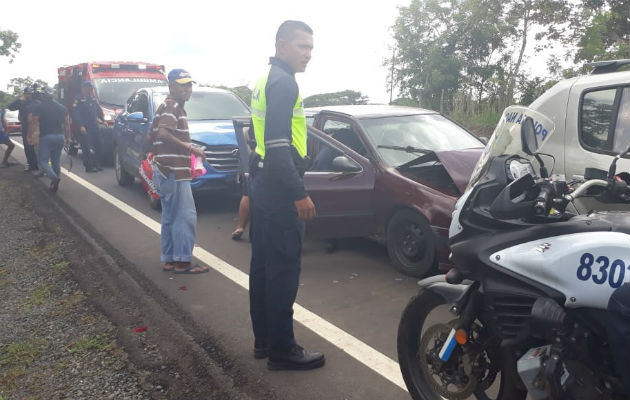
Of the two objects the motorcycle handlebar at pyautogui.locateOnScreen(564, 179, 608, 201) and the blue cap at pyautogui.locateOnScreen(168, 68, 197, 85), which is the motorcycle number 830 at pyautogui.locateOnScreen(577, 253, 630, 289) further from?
the blue cap at pyautogui.locateOnScreen(168, 68, 197, 85)

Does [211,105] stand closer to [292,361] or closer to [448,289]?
[292,361]

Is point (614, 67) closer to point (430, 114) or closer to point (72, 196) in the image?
point (430, 114)

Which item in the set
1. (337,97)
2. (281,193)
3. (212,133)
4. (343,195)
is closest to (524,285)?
(281,193)

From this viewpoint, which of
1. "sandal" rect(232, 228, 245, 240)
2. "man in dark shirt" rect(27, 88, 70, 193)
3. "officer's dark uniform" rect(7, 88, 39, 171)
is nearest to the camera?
"sandal" rect(232, 228, 245, 240)

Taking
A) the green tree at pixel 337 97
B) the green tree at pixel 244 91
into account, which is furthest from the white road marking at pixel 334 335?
the green tree at pixel 244 91

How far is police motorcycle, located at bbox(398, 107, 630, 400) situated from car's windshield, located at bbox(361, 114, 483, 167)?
288cm

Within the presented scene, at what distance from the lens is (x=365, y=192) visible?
557 centimetres

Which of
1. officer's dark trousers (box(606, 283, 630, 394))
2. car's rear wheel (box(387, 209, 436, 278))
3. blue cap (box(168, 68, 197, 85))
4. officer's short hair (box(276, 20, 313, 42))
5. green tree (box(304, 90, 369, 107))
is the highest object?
officer's short hair (box(276, 20, 313, 42))

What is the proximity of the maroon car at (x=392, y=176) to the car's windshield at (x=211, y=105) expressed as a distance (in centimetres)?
280

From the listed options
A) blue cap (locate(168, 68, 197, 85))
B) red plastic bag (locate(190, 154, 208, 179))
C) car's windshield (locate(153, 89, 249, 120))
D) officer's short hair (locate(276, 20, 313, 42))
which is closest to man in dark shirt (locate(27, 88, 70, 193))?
car's windshield (locate(153, 89, 249, 120))

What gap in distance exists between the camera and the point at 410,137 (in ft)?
19.9

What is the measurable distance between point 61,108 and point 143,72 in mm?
5173

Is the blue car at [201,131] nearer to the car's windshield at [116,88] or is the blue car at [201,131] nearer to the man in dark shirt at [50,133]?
the man in dark shirt at [50,133]

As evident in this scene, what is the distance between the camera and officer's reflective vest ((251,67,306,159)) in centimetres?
344
